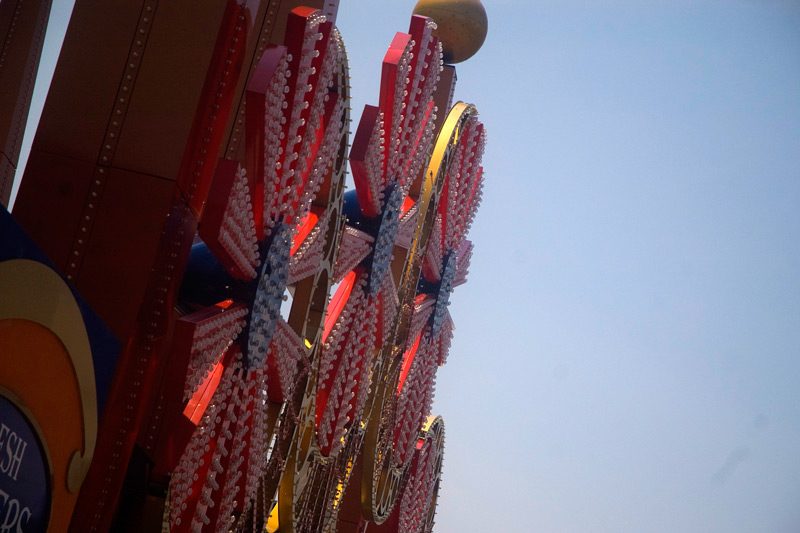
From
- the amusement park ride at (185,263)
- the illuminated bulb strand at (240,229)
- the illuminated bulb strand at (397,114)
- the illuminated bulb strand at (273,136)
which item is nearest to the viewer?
the amusement park ride at (185,263)

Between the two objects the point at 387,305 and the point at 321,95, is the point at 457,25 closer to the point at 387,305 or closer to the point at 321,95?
the point at 387,305

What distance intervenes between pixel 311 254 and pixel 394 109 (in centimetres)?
207

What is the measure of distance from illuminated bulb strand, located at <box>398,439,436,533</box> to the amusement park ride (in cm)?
446

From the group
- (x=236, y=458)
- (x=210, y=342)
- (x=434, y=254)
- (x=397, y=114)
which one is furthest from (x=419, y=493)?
(x=210, y=342)

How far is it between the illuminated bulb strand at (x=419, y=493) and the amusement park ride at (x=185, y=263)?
446cm

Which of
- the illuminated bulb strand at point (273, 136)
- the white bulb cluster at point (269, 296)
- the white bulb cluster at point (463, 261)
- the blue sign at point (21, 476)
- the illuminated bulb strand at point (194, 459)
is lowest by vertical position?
the blue sign at point (21, 476)

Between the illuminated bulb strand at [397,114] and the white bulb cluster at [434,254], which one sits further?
the white bulb cluster at [434,254]

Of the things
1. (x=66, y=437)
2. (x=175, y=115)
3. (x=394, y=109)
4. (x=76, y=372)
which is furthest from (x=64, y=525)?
(x=394, y=109)

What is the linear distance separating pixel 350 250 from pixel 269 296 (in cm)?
203

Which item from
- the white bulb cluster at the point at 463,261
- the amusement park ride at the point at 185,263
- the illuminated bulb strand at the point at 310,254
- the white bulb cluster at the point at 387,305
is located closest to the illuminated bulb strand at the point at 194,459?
the amusement park ride at the point at 185,263

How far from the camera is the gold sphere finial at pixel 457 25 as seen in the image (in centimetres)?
1135

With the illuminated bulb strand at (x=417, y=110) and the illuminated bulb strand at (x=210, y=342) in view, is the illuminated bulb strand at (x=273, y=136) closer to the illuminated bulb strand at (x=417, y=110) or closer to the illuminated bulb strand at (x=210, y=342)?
the illuminated bulb strand at (x=210, y=342)

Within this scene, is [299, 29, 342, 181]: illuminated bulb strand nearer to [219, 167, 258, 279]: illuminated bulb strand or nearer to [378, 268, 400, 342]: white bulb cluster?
[219, 167, 258, 279]: illuminated bulb strand

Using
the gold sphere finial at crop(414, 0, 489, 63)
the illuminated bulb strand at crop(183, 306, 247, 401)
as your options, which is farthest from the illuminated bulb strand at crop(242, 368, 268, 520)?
the gold sphere finial at crop(414, 0, 489, 63)
